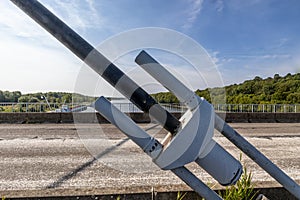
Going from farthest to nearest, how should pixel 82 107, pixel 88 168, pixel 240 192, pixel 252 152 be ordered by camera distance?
pixel 88 168
pixel 240 192
pixel 252 152
pixel 82 107

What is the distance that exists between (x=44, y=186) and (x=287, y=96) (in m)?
30.9

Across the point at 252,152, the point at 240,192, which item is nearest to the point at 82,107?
the point at 252,152

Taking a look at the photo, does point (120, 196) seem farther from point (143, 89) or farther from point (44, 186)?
point (44, 186)

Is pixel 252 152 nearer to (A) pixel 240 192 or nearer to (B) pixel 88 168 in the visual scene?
(A) pixel 240 192

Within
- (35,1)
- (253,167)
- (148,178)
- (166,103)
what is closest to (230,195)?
(166,103)

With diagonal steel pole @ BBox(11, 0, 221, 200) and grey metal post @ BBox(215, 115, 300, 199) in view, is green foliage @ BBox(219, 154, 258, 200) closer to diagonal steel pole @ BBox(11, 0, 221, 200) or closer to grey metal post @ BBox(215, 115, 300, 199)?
grey metal post @ BBox(215, 115, 300, 199)

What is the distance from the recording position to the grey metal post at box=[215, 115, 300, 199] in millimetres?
1279

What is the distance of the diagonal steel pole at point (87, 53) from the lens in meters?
1.07

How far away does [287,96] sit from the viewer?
29.2 metres

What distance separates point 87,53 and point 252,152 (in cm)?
98

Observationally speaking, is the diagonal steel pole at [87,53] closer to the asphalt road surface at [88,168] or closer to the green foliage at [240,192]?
the asphalt road surface at [88,168]

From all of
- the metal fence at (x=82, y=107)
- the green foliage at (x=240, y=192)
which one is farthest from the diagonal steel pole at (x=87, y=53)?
the green foliage at (x=240, y=192)

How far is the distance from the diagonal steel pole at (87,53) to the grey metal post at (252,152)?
0.79ft

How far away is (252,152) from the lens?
1356 mm
